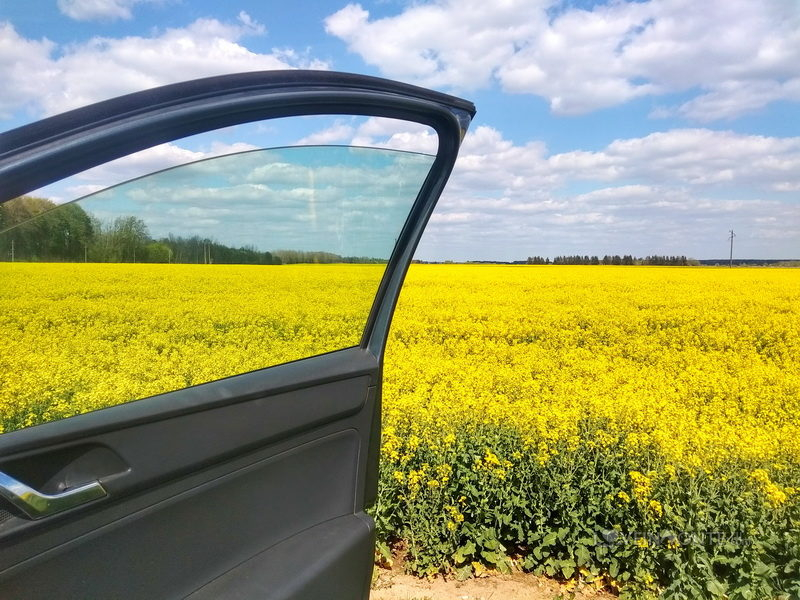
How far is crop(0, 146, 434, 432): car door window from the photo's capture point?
3.25ft

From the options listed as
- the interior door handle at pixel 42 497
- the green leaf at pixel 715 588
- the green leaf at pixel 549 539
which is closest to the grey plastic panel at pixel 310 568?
the interior door handle at pixel 42 497

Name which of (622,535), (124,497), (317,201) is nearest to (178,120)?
(317,201)

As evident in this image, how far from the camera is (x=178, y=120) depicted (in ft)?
3.29

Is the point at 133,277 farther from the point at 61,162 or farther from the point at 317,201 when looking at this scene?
the point at 317,201

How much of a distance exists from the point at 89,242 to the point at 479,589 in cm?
276

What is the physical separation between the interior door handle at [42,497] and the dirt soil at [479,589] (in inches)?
91.7

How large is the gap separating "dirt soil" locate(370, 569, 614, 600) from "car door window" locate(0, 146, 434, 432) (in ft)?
6.55

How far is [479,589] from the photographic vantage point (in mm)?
3150

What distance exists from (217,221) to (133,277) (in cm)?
20

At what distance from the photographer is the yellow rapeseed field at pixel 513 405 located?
1.10m

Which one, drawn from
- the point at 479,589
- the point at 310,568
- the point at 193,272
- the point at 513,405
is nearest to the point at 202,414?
the point at 193,272

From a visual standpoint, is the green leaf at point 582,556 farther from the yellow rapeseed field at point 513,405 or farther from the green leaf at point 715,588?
the green leaf at point 715,588

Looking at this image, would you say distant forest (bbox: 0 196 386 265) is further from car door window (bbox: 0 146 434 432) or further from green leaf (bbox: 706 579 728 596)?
green leaf (bbox: 706 579 728 596)

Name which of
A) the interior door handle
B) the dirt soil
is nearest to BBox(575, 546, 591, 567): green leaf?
the dirt soil
